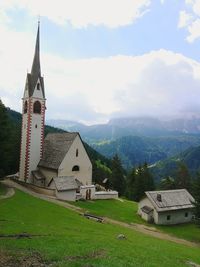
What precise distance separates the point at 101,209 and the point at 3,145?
17.3m

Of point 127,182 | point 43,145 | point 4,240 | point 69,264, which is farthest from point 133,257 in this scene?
point 127,182

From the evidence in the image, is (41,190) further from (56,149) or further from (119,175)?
(119,175)

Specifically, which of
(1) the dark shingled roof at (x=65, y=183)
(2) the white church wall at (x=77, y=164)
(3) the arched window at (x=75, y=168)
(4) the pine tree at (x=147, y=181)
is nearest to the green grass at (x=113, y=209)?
(1) the dark shingled roof at (x=65, y=183)

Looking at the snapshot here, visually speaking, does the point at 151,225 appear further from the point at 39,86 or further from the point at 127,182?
the point at 127,182

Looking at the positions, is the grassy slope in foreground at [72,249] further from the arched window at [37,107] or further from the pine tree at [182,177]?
the pine tree at [182,177]

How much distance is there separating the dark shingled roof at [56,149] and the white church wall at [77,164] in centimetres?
77

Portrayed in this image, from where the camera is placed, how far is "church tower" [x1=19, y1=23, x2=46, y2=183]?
6016 centimetres

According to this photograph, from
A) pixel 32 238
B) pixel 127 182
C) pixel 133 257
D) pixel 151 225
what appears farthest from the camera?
pixel 127 182

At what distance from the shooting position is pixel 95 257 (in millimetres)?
18578

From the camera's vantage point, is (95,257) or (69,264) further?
(95,257)

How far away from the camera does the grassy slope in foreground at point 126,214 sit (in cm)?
4569

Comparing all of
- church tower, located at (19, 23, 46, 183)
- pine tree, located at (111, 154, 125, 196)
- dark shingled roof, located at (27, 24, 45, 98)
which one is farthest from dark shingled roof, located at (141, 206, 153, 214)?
pine tree, located at (111, 154, 125, 196)

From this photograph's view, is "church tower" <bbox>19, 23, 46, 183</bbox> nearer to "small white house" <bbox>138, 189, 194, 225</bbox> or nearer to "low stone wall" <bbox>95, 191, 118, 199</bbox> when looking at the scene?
"low stone wall" <bbox>95, 191, 118, 199</bbox>

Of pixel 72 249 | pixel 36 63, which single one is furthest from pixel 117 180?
pixel 72 249
